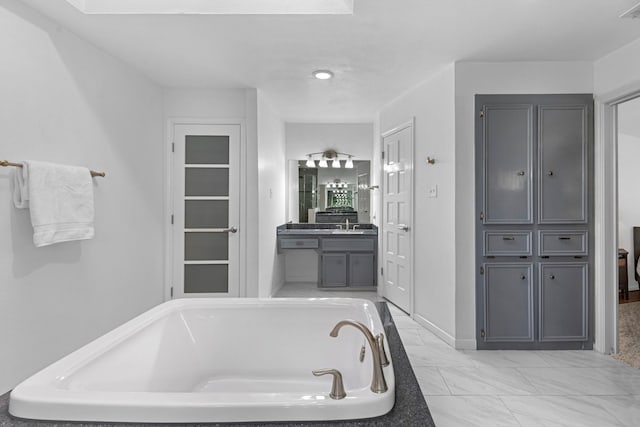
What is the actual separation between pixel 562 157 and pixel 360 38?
1.89 m

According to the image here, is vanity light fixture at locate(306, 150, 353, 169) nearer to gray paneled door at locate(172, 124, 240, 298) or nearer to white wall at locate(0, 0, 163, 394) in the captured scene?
gray paneled door at locate(172, 124, 240, 298)

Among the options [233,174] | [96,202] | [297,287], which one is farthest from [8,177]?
[297,287]

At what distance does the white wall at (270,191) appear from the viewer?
389cm

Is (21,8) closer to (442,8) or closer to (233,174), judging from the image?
(233,174)

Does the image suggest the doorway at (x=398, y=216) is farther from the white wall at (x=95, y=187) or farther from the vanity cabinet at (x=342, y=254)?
the white wall at (x=95, y=187)

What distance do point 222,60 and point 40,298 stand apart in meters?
Result: 2.14

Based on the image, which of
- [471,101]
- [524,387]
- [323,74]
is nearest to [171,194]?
[323,74]

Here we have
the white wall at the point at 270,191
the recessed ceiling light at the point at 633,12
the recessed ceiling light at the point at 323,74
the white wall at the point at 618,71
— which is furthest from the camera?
the white wall at the point at 270,191

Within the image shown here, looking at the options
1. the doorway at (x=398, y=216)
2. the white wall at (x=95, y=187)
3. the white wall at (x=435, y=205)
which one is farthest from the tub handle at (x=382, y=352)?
the doorway at (x=398, y=216)

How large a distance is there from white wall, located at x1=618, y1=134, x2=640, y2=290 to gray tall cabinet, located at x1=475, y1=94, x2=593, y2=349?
240cm

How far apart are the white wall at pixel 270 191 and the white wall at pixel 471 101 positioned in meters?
1.95

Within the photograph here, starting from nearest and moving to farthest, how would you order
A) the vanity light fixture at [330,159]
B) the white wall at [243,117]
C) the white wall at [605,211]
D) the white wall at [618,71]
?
the white wall at [618,71] → the white wall at [605,211] → the white wall at [243,117] → the vanity light fixture at [330,159]

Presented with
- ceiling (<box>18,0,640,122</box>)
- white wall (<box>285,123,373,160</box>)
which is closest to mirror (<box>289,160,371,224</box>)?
white wall (<box>285,123,373,160</box>)

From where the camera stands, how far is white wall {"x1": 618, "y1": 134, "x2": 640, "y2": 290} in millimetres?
4656
